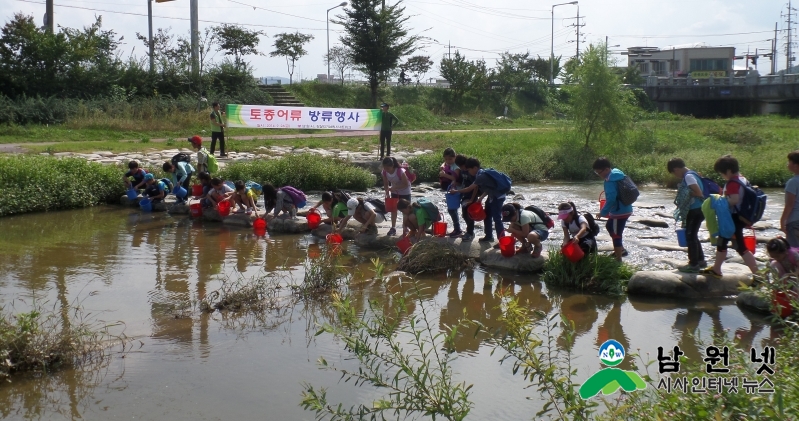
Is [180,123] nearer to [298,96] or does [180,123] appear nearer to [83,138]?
[83,138]

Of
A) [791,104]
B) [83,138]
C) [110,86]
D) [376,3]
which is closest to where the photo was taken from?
[83,138]

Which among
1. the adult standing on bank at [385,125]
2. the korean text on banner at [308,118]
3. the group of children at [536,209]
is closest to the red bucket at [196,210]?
the group of children at [536,209]

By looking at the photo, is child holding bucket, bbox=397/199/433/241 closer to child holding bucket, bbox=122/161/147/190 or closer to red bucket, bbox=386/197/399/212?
red bucket, bbox=386/197/399/212

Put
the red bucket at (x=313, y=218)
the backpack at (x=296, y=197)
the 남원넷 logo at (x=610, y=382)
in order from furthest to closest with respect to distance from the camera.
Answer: the backpack at (x=296, y=197) < the red bucket at (x=313, y=218) < the 남원넷 logo at (x=610, y=382)

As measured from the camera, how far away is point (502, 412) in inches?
205

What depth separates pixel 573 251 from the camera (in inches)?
325

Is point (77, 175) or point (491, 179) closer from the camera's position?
point (491, 179)

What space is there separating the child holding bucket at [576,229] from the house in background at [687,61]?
52.8 meters

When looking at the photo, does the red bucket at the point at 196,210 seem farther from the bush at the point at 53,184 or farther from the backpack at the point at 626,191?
the backpack at the point at 626,191

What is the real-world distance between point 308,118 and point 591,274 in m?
18.2

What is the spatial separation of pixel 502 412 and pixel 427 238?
185 inches

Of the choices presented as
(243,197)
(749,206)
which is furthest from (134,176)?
(749,206)

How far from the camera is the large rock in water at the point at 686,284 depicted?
8.00 metres

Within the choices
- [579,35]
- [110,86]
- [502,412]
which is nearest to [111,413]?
[502,412]
